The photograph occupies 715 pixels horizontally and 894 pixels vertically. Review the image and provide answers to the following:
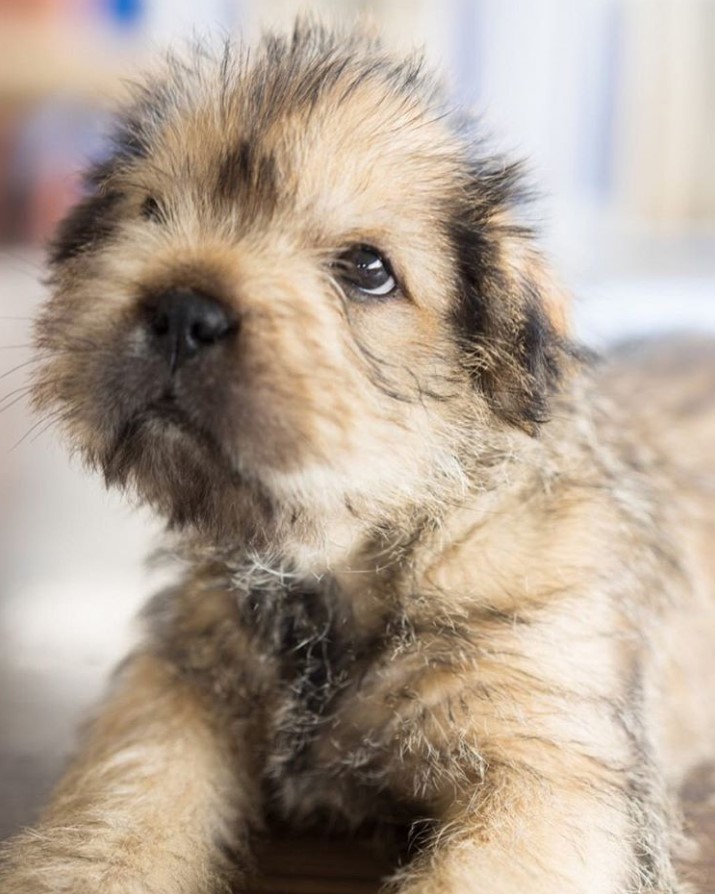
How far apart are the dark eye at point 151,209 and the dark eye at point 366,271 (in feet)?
0.98

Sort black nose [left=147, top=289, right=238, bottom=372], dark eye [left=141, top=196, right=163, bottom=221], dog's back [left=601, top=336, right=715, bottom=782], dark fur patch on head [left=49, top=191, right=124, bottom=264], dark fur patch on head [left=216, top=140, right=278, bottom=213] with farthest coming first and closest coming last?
dog's back [left=601, top=336, right=715, bottom=782] < dark fur patch on head [left=49, top=191, right=124, bottom=264] < dark eye [left=141, top=196, right=163, bottom=221] < dark fur patch on head [left=216, top=140, right=278, bottom=213] < black nose [left=147, top=289, right=238, bottom=372]

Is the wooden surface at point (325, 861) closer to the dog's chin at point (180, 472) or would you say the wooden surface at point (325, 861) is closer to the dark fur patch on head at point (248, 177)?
the dog's chin at point (180, 472)

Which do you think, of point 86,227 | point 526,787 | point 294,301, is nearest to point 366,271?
point 294,301

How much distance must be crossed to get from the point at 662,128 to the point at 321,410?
797 centimetres

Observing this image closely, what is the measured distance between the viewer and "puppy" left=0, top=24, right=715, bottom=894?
5.39 feet

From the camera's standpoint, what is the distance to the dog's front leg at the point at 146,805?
167 centimetres

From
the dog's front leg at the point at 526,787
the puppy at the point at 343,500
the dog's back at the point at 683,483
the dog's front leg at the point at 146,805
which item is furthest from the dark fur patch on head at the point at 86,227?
the dog's back at the point at 683,483

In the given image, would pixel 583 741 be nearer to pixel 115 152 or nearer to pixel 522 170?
pixel 522 170

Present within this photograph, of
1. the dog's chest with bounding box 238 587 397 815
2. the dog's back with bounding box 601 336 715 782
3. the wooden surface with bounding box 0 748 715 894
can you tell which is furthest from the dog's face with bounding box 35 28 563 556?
the dog's back with bounding box 601 336 715 782

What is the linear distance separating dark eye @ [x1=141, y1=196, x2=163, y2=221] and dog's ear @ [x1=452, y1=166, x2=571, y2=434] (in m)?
0.45

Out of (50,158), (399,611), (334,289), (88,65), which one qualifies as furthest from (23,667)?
(50,158)

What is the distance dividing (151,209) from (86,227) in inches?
7.9

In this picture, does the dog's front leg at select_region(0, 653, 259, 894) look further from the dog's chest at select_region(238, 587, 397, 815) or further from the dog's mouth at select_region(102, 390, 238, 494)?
the dog's mouth at select_region(102, 390, 238, 494)

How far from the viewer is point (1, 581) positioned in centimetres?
314
